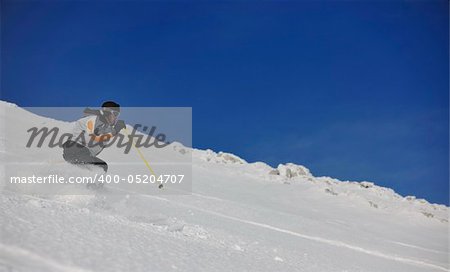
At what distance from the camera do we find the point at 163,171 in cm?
1588

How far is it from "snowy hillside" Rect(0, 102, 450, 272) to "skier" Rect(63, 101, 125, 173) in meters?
0.42

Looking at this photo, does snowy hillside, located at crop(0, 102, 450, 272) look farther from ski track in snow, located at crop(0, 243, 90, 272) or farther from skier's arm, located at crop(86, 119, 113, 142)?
skier's arm, located at crop(86, 119, 113, 142)

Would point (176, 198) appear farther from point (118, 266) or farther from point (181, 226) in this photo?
point (118, 266)

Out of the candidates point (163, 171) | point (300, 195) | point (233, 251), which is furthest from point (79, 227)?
point (300, 195)

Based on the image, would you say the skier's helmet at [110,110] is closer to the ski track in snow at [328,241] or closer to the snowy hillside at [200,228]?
the snowy hillside at [200,228]

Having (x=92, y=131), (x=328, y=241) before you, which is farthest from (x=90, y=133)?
(x=328, y=241)

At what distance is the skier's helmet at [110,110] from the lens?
26.8ft

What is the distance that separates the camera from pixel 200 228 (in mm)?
6012

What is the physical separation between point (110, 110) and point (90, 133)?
57 centimetres

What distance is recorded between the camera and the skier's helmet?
816 cm

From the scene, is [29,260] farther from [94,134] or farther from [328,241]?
[328,241]

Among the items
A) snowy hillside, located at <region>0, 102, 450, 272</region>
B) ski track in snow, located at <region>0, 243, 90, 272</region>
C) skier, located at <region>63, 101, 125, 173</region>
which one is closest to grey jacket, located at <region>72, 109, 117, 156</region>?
skier, located at <region>63, 101, 125, 173</region>

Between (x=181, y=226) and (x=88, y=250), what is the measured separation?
2.54 meters

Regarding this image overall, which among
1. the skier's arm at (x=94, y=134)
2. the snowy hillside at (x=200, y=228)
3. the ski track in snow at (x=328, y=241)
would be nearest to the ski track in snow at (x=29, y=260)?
the snowy hillside at (x=200, y=228)
